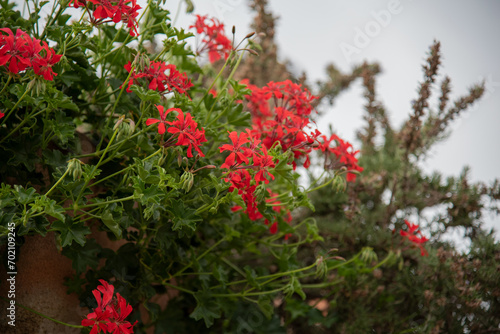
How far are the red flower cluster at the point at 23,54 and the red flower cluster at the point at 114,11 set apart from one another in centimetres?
11

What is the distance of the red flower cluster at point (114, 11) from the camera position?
0.78 metres

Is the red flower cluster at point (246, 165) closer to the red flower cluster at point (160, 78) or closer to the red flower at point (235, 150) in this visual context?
the red flower at point (235, 150)

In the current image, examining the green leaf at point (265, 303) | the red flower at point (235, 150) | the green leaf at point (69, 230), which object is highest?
the red flower at point (235, 150)

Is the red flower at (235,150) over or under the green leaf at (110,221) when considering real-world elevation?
over

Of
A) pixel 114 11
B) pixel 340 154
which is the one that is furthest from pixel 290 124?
pixel 114 11

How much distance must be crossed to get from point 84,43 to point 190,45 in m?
0.27

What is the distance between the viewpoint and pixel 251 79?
171cm

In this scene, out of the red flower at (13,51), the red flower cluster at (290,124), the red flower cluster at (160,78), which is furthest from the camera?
the red flower cluster at (290,124)

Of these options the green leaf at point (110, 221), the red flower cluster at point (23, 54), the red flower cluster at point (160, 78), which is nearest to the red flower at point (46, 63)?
the red flower cluster at point (23, 54)

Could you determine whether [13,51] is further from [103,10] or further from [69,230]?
[69,230]

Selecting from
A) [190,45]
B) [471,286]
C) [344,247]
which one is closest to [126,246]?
[190,45]

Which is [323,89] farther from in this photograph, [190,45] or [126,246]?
[126,246]

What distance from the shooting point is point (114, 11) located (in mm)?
790

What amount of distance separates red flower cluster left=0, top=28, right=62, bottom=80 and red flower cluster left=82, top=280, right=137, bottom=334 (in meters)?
0.37
